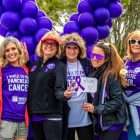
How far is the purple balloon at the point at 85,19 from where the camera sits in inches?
254

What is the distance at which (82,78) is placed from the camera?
513cm

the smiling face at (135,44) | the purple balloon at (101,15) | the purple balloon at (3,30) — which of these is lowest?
the smiling face at (135,44)

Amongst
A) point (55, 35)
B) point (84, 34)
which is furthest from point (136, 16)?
point (55, 35)

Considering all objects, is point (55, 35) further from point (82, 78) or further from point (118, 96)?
point (118, 96)

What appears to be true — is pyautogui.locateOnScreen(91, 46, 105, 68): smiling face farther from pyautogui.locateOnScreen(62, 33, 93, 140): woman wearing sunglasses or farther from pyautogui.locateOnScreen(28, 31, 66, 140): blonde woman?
pyautogui.locateOnScreen(28, 31, 66, 140): blonde woman

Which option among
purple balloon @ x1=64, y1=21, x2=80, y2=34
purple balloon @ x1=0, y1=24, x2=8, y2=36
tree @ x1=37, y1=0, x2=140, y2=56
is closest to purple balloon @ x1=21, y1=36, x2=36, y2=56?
purple balloon @ x1=0, y1=24, x2=8, y2=36

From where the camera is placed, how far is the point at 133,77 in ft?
16.9

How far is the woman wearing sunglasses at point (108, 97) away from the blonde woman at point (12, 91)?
734mm

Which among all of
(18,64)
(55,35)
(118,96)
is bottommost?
(118,96)

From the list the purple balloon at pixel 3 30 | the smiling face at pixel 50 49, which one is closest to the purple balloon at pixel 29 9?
the purple balloon at pixel 3 30

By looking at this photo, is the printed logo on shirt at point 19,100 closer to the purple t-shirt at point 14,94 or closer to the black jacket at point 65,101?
the purple t-shirt at point 14,94

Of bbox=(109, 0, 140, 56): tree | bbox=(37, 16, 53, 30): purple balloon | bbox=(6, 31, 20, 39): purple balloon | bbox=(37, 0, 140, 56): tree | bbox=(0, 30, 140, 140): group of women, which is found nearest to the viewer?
bbox=(0, 30, 140, 140): group of women

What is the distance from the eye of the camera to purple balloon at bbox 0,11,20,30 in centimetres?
619

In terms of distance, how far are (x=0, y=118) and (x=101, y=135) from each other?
115cm
